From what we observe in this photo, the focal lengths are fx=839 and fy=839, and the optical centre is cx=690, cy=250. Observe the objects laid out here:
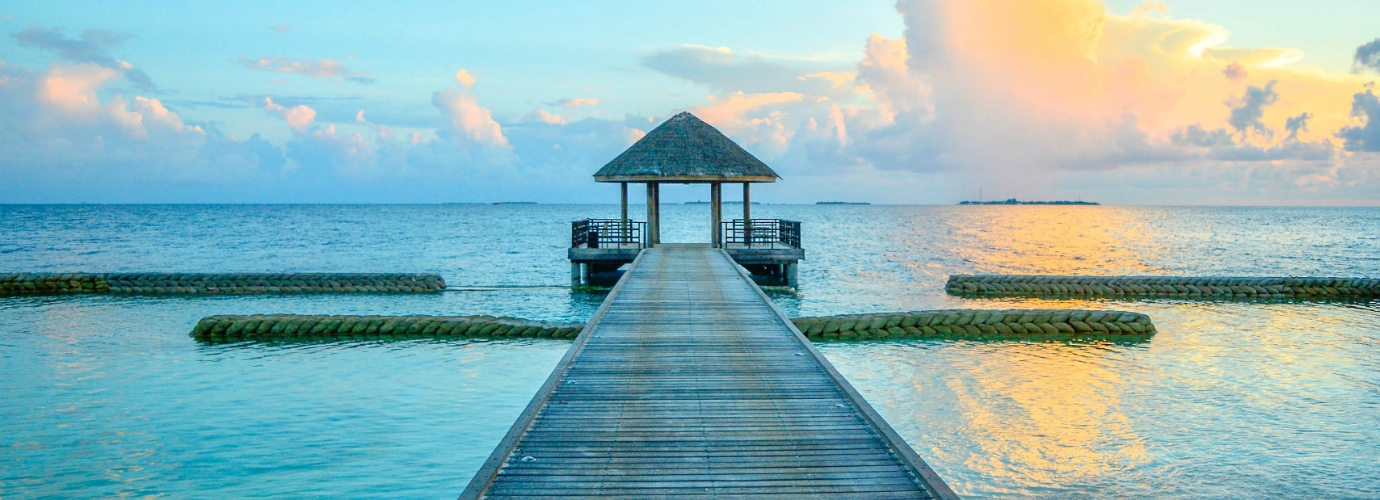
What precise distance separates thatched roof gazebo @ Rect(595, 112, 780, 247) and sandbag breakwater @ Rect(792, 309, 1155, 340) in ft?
21.6

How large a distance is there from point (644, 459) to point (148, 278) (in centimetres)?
2832

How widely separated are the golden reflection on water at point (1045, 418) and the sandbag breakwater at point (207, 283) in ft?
66.6

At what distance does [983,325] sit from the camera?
1941cm

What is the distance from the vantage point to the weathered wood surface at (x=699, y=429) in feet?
20.5

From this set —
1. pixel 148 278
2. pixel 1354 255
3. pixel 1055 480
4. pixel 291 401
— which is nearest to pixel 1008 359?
pixel 1055 480

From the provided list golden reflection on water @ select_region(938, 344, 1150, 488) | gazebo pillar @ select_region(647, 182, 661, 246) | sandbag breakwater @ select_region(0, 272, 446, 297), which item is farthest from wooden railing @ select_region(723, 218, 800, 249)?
golden reflection on water @ select_region(938, 344, 1150, 488)

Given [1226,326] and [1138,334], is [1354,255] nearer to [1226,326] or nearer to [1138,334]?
[1226,326]

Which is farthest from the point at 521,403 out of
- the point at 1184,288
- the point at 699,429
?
the point at 1184,288

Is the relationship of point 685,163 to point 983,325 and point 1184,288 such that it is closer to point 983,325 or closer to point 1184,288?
point 983,325

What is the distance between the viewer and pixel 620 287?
16.8 meters

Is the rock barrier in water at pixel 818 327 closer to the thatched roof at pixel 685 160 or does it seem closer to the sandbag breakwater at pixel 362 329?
the sandbag breakwater at pixel 362 329

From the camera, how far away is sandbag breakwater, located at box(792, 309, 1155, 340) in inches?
747

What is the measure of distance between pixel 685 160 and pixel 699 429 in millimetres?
17428

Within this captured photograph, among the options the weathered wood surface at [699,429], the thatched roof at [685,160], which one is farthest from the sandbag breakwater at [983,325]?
the weathered wood surface at [699,429]
